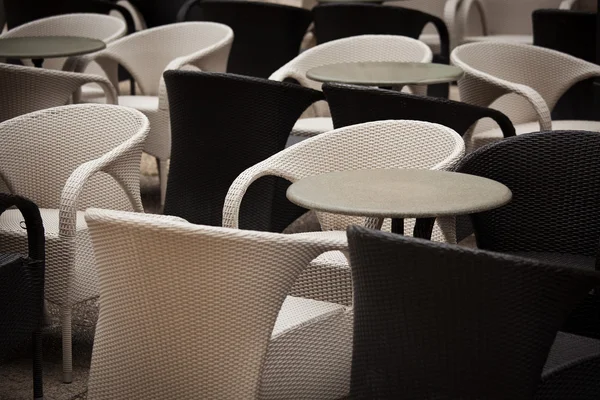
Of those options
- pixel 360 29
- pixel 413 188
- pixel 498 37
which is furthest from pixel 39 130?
pixel 498 37

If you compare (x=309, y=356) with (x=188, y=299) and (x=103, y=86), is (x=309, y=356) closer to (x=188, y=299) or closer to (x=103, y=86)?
(x=188, y=299)

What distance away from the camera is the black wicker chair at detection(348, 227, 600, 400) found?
7.91 ft

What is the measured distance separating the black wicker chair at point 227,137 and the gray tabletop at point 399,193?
1.10m

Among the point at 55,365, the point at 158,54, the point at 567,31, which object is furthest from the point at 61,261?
the point at 567,31

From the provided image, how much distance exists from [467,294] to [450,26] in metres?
5.64

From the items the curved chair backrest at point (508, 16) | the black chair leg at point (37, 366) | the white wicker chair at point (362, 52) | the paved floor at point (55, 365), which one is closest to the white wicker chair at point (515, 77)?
the white wicker chair at point (362, 52)

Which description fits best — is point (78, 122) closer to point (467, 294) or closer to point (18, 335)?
point (18, 335)

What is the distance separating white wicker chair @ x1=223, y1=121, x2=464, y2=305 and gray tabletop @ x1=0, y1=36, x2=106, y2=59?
2.47 meters

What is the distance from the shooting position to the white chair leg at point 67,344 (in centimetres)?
396

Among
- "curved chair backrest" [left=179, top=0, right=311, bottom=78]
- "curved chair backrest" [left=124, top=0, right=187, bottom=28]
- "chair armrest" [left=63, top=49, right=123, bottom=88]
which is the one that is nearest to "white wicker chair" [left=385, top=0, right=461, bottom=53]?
"curved chair backrest" [left=179, top=0, right=311, bottom=78]

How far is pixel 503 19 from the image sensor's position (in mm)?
8414

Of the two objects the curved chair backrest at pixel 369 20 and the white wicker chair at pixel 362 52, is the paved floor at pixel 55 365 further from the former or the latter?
the curved chair backrest at pixel 369 20

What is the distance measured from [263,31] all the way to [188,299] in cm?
475

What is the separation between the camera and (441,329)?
8.21 feet
